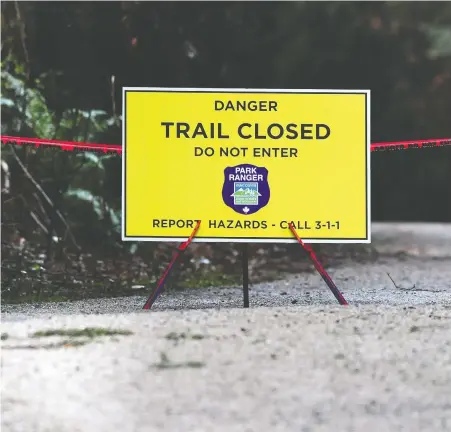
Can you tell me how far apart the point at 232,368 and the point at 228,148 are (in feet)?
9.08

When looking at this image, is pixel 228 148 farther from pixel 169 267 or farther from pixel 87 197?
pixel 87 197

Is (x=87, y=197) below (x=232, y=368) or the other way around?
the other way around

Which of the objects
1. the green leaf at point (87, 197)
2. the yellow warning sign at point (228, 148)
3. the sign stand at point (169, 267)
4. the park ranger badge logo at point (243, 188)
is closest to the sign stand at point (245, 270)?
Result: the sign stand at point (169, 267)

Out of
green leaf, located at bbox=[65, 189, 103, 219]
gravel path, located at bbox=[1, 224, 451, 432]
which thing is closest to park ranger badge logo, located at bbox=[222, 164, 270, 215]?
gravel path, located at bbox=[1, 224, 451, 432]

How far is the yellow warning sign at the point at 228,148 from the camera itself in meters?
8.71

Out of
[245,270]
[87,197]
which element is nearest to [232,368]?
[245,270]

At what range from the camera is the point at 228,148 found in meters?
8.73

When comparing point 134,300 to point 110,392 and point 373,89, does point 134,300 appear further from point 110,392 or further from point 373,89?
point 373,89

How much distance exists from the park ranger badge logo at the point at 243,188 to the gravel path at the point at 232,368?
2.74 ft

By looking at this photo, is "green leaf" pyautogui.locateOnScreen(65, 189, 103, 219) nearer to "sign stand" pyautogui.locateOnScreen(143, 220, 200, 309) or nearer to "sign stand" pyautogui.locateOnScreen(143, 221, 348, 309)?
"sign stand" pyautogui.locateOnScreen(143, 221, 348, 309)

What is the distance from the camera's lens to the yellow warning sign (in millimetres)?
8711

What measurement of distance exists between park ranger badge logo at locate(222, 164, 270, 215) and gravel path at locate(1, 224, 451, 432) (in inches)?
32.9

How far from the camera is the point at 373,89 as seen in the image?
28.2 metres

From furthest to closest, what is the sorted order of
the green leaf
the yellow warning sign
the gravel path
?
the green leaf < the yellow warning sign < the gravel path
